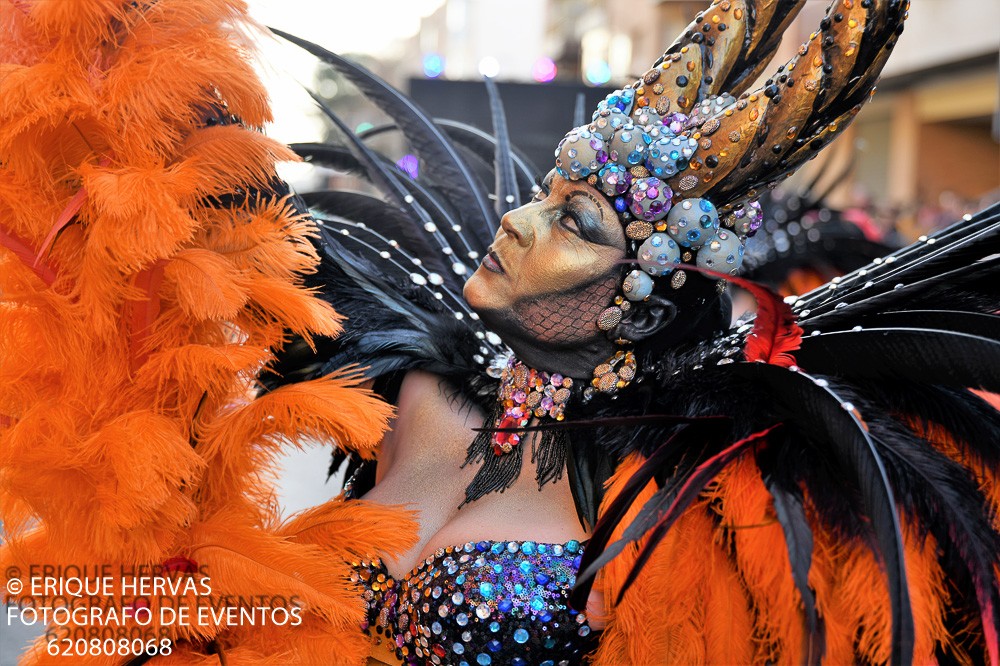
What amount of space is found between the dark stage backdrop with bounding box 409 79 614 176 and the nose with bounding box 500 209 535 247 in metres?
2.06

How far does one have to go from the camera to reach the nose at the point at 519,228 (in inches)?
65.2

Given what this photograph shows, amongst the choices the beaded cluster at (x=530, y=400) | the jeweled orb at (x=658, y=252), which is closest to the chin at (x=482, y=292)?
the beaded cluster at (x=530, y=400)

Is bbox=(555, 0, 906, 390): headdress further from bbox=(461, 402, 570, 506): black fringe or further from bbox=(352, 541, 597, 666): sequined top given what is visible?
bbox=(352, 541, 597, 666): sequined top

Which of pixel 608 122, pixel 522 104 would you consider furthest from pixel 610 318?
pixel 522 104

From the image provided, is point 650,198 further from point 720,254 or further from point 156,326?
point 156,326

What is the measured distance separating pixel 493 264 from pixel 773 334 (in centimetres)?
49

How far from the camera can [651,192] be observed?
1.60 meters

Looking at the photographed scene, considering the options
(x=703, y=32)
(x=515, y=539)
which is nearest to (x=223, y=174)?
(x=515, y=539)

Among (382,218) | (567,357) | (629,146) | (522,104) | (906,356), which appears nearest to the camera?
(906,356)

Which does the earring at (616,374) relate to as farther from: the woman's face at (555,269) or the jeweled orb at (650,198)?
the jeweled orb at (650,198)

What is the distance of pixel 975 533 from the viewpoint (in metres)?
1.29

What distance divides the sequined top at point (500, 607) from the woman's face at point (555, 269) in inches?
Result: 14.9

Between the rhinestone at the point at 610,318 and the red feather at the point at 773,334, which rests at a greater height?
the rhinestone at the point at 610,318

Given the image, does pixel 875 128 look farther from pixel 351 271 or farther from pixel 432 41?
pixel 432 41
